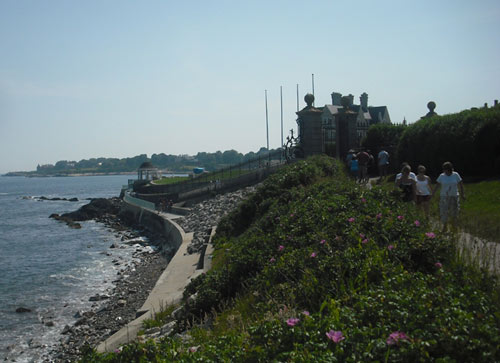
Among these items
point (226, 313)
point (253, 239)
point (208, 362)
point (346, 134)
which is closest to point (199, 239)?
point (346, 134)

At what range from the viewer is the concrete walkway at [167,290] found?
8.83 metres

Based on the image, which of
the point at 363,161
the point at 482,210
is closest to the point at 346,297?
the point at 482,210

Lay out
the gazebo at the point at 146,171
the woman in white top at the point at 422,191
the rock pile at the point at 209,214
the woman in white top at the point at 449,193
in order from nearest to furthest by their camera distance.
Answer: the woman in white top at the point at 449,193 → the woman in white top at the point at 422,191 → the rock pile at the point at 209,214 → the gazebo at the point at 146,171

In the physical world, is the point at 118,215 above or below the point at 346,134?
below

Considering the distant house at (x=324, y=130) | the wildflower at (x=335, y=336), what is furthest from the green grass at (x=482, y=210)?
the distant house at (x=324, y=130)

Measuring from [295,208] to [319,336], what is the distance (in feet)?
19.1

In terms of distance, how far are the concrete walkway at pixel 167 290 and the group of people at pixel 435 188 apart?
5.52m

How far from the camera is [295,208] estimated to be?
9688 millimetres

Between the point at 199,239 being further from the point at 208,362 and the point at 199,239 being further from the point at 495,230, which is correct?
the point at 208,362

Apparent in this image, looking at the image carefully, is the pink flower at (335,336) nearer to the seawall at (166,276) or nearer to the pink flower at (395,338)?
the pink flower at (395,338)

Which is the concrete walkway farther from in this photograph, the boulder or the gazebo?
the gazebo

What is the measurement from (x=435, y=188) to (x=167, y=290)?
24.5ft

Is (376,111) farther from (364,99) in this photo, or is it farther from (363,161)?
(363,161)

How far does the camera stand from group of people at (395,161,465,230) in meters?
9.72
